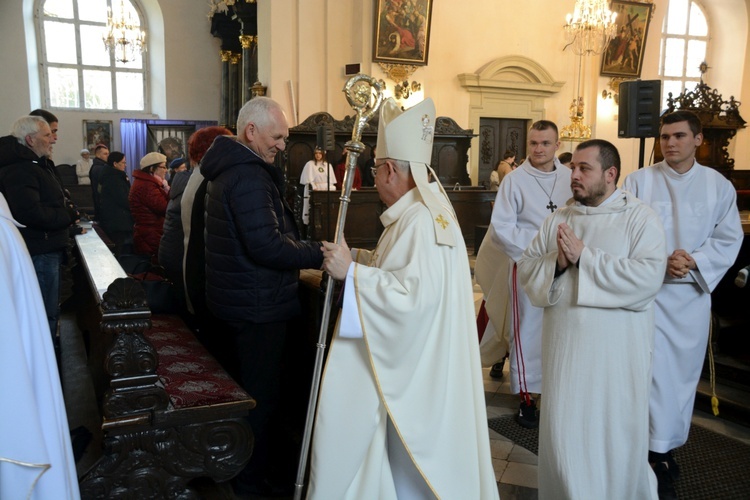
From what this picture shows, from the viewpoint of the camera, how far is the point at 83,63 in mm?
17094

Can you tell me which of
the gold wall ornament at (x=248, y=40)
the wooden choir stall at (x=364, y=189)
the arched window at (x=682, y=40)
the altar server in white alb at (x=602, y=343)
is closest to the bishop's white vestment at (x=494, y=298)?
the altar server in white alb at (x=602, y=343)

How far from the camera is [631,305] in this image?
8.67 ft

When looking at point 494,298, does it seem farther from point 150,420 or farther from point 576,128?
point 576,128

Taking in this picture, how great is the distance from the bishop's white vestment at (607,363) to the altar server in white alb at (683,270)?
50 cm

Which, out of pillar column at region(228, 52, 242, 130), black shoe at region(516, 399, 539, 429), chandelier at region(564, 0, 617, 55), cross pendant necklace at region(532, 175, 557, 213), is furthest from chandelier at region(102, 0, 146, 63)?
black shoe at region(516, 399, 539, 429)

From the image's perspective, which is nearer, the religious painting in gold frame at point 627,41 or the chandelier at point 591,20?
the chandelier at point 591,20

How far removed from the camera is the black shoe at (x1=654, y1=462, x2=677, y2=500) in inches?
120

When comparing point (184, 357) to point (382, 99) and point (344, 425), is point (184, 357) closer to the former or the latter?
point (344, 425)

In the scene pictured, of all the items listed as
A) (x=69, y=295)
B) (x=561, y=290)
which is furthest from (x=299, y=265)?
(x=69, y=295)

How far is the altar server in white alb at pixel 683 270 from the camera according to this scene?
124 inches

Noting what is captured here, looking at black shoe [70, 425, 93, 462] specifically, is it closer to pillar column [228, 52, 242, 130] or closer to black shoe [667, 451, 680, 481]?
black shoe [667, 451, 680, 481]

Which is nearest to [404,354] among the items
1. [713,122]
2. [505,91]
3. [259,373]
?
[259,373]

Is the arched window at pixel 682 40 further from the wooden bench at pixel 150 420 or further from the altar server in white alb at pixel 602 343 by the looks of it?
the wooden bench at pixel 150 420

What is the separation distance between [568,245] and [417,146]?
82cm
